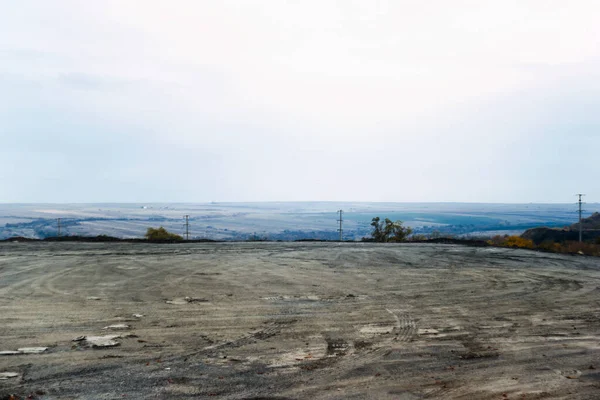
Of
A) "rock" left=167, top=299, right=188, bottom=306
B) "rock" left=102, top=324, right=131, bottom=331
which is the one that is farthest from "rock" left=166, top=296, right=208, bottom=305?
"rock" left=102, top=324, right=131, bottom=331

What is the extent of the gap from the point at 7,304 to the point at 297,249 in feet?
50.4

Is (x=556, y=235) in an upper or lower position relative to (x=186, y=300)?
lower

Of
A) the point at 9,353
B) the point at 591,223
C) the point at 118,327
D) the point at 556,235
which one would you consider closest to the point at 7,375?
the point at 9,353

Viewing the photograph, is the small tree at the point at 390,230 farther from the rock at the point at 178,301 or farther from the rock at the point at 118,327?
the rock at the point at 118,327

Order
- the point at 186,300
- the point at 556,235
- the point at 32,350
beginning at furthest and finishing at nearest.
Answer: the point at 556,235
the point at 186,300
the point at 32,350

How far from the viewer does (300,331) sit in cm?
904

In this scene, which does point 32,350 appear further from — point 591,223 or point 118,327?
point 591,223

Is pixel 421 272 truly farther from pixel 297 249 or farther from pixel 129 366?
pixel 129 366

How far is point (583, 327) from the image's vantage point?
31.1ft

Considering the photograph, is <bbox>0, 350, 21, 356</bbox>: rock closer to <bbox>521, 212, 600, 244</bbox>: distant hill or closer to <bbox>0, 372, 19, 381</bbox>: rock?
<bbox>0, 372, 19, 381</bbox>: rock

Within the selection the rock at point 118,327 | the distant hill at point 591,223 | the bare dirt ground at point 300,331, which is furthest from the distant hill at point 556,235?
the rock at point 118,327

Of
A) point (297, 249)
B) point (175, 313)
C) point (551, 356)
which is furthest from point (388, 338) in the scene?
point (297, 249)

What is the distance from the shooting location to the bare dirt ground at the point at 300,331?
6.34 metres

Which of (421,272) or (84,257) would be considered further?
(84,257)
